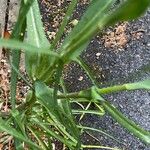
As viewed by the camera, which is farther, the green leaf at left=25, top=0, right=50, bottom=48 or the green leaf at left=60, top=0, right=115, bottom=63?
the green leaf at left=25, top=0, right=50, bottom=48

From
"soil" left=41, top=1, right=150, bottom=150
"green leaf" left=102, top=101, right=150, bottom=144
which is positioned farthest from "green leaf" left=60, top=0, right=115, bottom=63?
"soil" left=41, top=1, right=150, bottom=150

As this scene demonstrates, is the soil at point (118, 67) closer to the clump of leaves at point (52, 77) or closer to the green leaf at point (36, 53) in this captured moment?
the clump of leaves at point (52, 77)

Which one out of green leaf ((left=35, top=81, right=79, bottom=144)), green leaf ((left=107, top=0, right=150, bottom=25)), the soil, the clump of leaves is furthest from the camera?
the soil

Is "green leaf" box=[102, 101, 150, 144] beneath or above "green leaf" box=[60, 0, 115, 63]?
beneath

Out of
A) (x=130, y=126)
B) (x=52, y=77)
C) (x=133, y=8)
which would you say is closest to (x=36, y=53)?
(x=52, y=77)

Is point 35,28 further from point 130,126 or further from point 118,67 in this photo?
point 118,67

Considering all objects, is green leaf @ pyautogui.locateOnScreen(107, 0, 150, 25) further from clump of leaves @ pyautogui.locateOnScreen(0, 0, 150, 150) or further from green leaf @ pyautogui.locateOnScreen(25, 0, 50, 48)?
green leaf @ pyautogui.locateOnScreen(25, 0, 50, 48)

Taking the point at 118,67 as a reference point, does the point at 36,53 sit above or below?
above

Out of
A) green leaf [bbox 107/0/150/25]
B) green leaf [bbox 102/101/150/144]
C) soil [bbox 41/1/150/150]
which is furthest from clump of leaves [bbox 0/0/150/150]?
soil [bbox 41/1/150/150]

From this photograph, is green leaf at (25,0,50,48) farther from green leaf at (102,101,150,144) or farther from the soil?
the soil

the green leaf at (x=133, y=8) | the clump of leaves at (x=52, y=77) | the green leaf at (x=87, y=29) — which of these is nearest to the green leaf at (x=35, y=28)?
the clump of leaves at (x=52, y=77)

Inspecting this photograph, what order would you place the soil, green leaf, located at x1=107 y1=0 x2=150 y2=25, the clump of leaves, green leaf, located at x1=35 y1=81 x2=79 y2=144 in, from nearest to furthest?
green leaf, located at x1=107 y1=0 x2=150 y2=25
the clump of leaves
green leaf, located at x1=35 y1=81 x2=79 y2=144
the soil

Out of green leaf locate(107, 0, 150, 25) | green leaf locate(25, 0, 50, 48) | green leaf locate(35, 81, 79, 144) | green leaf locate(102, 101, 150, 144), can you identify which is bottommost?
green leaf locate(102, 101, 150, 144)
